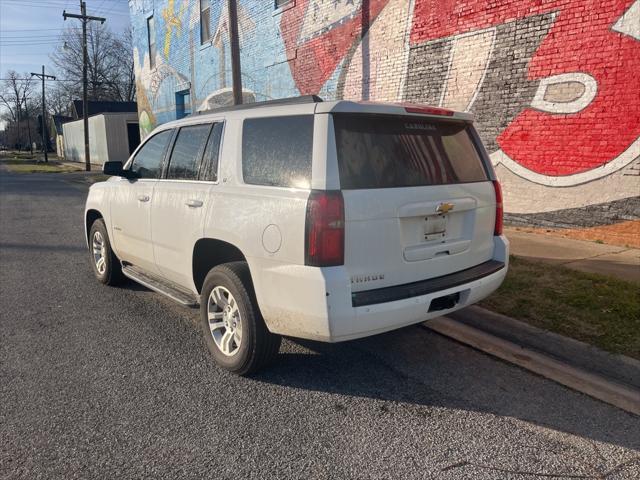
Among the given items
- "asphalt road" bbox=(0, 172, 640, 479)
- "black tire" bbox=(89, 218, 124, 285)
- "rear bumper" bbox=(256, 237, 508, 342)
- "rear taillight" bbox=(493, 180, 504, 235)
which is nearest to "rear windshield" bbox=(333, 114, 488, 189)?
"rear taillight" bbox=(493, 180, 504, 235)

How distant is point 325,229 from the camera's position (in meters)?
2.85

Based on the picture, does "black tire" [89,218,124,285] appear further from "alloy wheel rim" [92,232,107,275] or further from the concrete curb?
the concrete curb

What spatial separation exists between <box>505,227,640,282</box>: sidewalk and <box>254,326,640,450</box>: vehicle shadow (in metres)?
2.65

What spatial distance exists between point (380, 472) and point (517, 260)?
430 cm

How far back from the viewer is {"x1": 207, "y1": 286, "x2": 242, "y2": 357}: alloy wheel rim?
3559mm

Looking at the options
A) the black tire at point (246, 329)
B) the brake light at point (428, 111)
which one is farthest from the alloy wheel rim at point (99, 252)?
the brake light at point (428, 111)

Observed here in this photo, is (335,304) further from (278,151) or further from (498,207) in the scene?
(498,207)

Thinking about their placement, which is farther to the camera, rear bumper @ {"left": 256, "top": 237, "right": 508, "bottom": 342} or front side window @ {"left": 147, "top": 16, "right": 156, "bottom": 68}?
front side window @ {"left": 147, "top": 16, "right": 156, "bottom": 68}

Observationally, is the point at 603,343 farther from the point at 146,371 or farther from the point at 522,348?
the point at 146,371

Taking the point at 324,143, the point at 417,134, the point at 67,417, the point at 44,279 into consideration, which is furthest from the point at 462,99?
the point at 67,417

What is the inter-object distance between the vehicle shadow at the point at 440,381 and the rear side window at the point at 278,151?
145 cm

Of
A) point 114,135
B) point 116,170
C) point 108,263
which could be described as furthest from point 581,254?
point 114,135

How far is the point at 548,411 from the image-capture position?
305 centimetres

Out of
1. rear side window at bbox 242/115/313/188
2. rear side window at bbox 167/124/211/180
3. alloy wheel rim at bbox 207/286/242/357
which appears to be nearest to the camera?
rear side window at bbox 242/115/313/188
